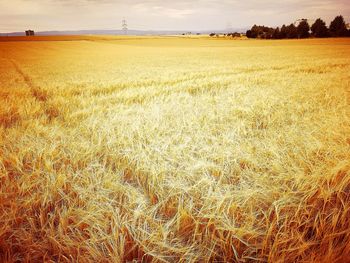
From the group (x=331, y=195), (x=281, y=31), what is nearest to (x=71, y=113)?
(x=331, y=195)

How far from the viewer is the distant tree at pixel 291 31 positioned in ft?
179

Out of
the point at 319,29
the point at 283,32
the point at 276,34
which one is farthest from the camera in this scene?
the point at 276,34

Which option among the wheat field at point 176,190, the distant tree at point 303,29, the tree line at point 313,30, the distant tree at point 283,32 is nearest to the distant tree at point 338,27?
the tree line at point 313,30

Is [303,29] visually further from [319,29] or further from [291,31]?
[319,29]

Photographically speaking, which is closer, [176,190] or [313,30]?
[176,190]

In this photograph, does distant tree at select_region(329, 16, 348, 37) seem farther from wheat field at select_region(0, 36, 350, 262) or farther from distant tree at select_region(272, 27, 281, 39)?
wheat field at select_region(0, 36, 350, 262)

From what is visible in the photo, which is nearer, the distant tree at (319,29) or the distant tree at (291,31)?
the distant tree at (319,29)

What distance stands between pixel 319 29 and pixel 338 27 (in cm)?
413

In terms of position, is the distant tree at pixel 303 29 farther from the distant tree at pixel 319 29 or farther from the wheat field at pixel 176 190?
the wheat field at pixel 176 190

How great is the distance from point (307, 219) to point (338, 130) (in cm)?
171

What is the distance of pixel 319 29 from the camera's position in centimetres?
5341

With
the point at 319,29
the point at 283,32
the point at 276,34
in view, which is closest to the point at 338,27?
the point at 319,29

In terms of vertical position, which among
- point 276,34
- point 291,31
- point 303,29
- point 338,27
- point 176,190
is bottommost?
point 176,190

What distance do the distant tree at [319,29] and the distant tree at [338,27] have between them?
1.28m
